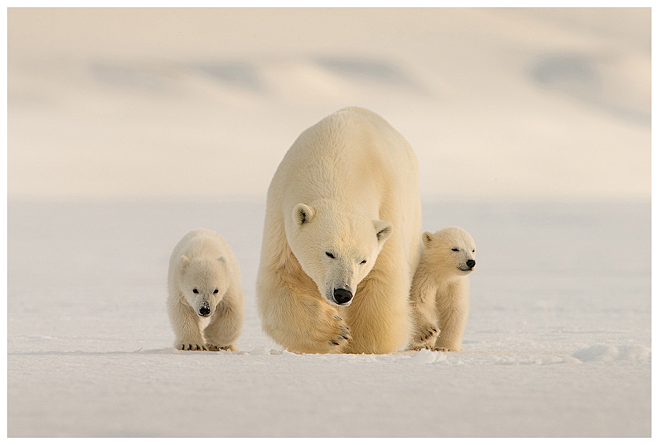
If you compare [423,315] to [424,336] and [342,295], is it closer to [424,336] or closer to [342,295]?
[424,336]

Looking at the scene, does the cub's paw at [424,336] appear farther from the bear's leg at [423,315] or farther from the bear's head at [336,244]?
the bear's head at [336,244]

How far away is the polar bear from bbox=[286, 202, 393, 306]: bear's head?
1.30m

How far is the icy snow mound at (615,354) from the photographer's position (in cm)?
312

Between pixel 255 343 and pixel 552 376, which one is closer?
pixel 552 376

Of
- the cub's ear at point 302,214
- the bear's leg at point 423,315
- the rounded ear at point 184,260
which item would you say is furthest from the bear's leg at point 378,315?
the rounded ear at point 184,260

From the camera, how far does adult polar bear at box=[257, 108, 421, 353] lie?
161 inches

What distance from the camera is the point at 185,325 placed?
209 inches

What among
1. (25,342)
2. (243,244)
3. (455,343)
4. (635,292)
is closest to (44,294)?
(25,342)

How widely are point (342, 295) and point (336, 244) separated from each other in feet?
0.96

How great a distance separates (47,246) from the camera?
2356cm

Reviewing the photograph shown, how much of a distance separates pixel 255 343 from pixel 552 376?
13.2 feet

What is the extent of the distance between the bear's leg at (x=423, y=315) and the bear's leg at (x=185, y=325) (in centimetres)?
157

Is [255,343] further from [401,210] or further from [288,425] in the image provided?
[288,425]

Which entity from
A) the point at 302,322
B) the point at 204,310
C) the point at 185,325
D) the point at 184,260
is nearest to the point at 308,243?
the point at 302,322
